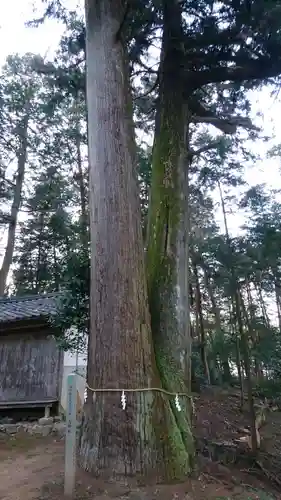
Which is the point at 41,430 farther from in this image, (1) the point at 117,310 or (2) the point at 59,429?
(1) the point at 117,310

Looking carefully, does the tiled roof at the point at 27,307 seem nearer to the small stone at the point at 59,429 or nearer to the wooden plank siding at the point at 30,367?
the wooden plank siding at the point at 30,367

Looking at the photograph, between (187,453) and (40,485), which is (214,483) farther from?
(40,485)

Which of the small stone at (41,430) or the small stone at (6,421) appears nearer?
the small stone at (41,430)

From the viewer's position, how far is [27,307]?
10.8 meters

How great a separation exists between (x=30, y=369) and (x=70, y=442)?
692 centimetres

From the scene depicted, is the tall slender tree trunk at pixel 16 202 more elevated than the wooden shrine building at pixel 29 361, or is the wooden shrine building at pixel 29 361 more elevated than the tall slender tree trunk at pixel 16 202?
the tall slender tree trunk at pixel 16 202

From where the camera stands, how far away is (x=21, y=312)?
10.0 meters

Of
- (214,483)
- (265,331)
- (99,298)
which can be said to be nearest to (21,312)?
(265,331)

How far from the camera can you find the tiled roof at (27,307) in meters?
9.37

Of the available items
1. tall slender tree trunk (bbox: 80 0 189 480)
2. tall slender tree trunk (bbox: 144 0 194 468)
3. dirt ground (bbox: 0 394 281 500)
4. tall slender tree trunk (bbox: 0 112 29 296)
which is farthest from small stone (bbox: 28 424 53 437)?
tall slender tree trunk (bbox: 0 112 29 296)

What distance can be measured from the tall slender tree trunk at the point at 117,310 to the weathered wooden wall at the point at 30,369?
629 centimetres

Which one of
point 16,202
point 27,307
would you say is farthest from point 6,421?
point 16,202

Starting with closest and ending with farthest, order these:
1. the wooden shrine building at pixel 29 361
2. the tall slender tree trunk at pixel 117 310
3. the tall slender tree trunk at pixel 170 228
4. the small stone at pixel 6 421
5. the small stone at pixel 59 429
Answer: the tall slender tree trunk at pixel 117 310, the tall slender tree trunk at pixel 170 228, the small stone at pixel 59 429, the small stone at pixel 6 421, the wooden shrine building at pixel 29 361

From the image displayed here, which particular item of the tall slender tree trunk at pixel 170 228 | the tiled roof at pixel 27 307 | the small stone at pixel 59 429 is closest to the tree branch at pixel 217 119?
the tall slender tree trunk at pixel 170 228
